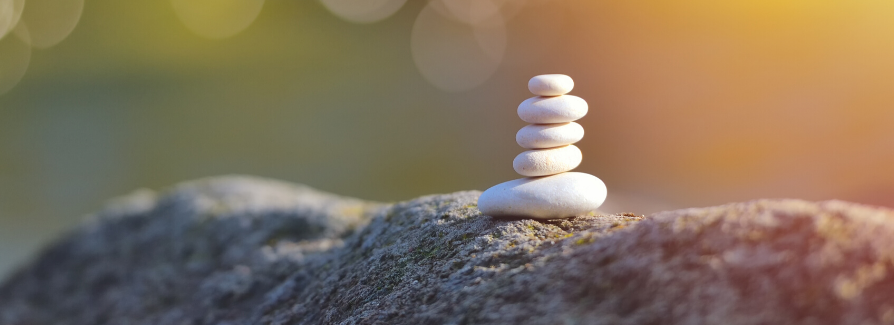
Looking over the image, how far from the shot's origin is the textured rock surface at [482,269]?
230 centimetres

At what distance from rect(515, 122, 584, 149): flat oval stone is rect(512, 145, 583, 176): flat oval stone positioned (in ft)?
0.18

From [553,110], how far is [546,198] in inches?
23.0

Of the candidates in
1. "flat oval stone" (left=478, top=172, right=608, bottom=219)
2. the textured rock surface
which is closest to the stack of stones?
"flat oval stone" (left=478, top=172, right=608, bottom=219)

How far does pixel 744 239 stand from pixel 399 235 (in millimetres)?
2494

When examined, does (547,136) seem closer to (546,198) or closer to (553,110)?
(553,110)

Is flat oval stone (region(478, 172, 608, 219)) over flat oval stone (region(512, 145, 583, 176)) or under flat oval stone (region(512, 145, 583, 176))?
under

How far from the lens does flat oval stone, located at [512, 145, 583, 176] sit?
398 centimetres

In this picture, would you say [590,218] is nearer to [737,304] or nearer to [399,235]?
[399,235]

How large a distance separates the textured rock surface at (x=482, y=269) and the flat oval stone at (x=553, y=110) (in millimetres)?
679

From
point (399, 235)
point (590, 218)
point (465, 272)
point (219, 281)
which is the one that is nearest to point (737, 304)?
point (465, 272)

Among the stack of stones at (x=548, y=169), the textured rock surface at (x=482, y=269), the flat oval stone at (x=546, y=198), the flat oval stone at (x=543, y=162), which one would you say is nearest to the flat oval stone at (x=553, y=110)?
the stack of stones at (x=548, y=169)

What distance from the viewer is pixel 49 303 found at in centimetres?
717

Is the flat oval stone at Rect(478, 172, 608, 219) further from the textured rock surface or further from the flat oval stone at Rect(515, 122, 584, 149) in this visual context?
the flat oval stone at Rect(515, 122, 584, 149)

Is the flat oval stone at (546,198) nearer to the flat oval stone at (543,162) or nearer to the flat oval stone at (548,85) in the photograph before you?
the flat oval stone at (543,162)
